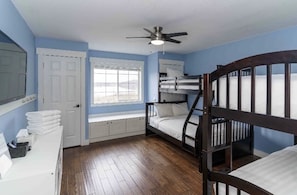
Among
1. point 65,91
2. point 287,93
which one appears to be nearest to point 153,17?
point 287,93

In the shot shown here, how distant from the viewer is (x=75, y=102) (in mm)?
3777

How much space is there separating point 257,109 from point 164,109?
321 centimetres

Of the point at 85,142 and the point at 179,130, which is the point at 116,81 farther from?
the point at 179,130

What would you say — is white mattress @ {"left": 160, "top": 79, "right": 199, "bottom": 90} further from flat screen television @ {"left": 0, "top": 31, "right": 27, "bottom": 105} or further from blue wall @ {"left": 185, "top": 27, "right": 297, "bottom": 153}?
flat screen television @ {"left": 0, "top": 31, "right": 27, "bottom": 105}

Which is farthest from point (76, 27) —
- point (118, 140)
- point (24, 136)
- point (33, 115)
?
point (118, 140)

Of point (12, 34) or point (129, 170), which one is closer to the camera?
point (12, 34)

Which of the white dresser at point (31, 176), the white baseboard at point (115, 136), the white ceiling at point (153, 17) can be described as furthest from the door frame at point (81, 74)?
the white dresser at point (31, 176)

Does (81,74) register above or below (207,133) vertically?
above

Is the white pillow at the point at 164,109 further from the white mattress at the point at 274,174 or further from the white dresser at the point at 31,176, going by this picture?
the white dresser at the point at 31,176

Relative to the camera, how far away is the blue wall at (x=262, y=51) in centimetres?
283

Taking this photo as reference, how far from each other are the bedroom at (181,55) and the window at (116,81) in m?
0.21

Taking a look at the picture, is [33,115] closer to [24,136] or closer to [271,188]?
[24,136]

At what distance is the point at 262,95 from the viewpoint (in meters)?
1.24

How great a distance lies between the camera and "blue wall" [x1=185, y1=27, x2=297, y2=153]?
283 cm
